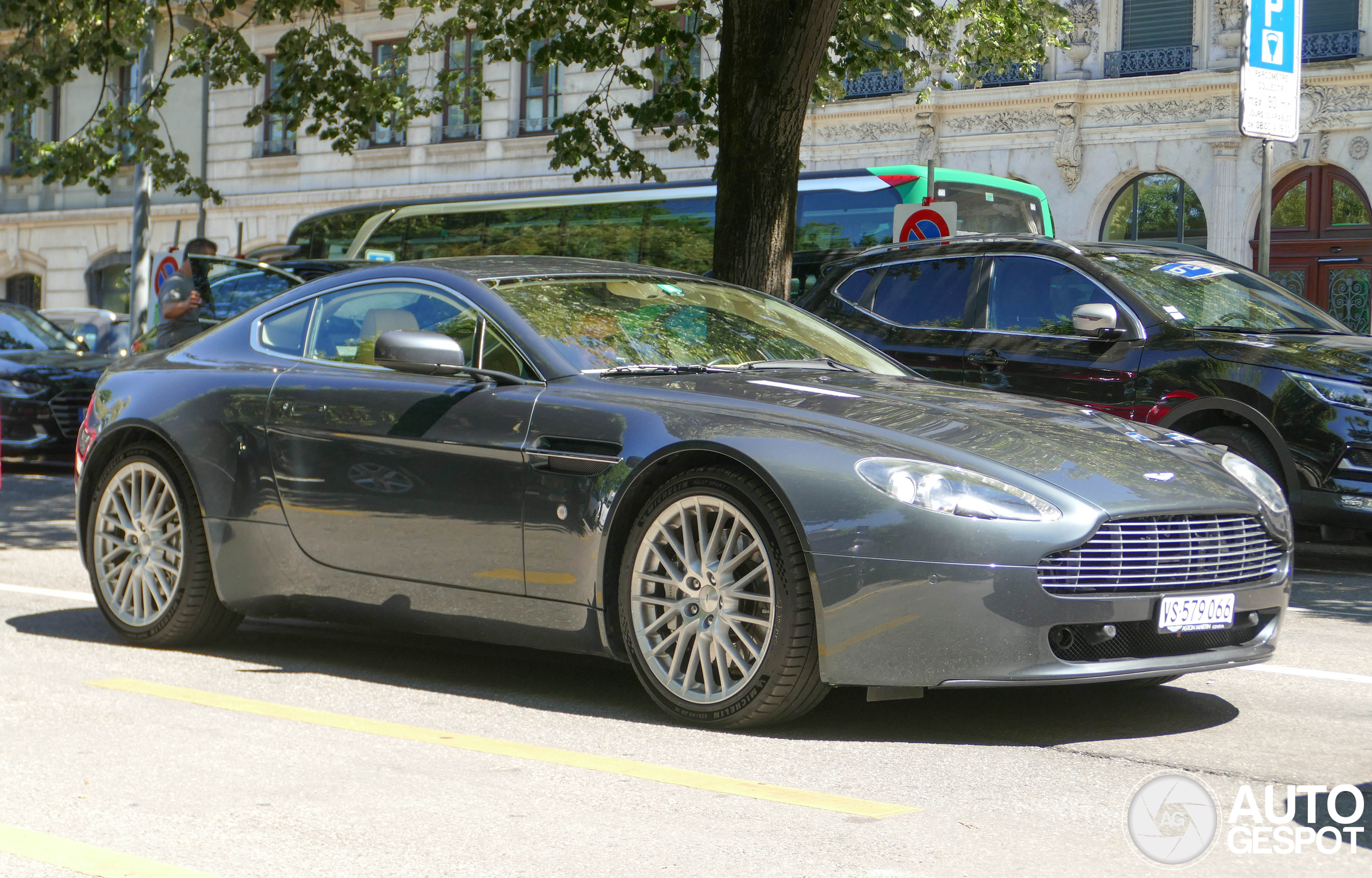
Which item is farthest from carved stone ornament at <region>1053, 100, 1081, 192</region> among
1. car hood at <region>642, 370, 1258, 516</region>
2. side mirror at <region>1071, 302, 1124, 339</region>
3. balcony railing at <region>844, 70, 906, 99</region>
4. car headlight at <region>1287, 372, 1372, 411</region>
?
car hood at <region>642, 370, 1258, 516</region>

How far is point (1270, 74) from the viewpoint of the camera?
11.3 metres

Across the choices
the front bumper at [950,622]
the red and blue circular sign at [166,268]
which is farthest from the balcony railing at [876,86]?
the front bumper at [950,622]

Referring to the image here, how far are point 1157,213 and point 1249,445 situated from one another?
18165 mm

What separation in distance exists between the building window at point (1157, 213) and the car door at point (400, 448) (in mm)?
21780

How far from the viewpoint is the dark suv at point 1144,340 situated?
905cm

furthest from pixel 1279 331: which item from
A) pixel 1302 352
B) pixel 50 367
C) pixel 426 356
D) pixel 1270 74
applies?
pixel 50 367

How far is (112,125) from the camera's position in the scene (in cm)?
1670

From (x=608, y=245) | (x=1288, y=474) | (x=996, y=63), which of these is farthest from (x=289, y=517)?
(x=608, y=245)

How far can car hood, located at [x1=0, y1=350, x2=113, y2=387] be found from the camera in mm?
15742

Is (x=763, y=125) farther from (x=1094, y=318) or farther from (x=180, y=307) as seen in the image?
(x=180, y=307)

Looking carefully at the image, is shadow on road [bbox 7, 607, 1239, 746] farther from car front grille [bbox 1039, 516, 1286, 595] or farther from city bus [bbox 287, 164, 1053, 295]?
city bus [bbox 287, 164, 1053, 295]

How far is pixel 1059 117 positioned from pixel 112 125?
1554 centimetres

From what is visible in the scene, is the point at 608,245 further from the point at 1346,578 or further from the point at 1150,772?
the point at 1150,772

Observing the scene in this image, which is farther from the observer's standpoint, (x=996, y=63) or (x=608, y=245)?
(x=608, y=245)
